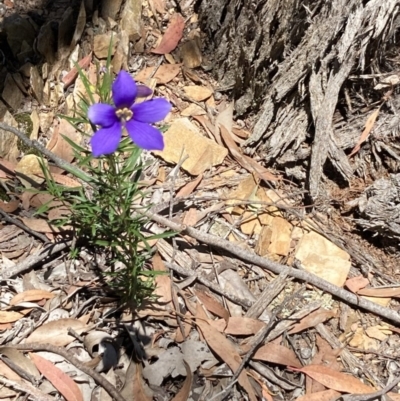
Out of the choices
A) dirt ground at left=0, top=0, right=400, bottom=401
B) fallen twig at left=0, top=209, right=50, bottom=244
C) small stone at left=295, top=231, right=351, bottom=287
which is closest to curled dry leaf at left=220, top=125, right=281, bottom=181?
dirt ground at left=0, top=0, right=400, bottom=401

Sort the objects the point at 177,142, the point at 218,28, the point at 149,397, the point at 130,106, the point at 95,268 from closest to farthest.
Result: the point at 130,106
the point at 149,397
the point at 95,268
the point at 177,142
the point at 218,28

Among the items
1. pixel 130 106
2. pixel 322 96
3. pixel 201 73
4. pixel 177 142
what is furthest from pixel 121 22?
pixel 130 106

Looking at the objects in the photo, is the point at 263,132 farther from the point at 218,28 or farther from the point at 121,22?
the point at 121,22

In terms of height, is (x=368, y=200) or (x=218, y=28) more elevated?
(x=218, y=28)

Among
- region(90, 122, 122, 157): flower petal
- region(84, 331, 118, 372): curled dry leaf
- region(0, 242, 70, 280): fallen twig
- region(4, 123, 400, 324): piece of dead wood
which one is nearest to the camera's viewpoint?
region(90, 122, 122, 157): flower petal

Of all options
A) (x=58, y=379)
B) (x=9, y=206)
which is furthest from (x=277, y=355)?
(x=9, y=206)

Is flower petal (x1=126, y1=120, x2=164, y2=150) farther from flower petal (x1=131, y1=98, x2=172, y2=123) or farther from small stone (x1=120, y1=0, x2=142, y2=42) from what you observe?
small stone (x1=120, y1=0, x2=142, y2=42)

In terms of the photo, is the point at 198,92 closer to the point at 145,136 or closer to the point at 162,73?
the point at 162,73
